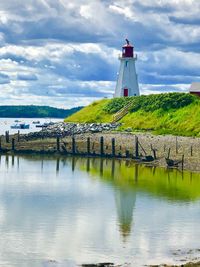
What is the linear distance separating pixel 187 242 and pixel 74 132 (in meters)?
47.8

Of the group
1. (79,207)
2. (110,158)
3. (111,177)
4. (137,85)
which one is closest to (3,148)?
(110,158)

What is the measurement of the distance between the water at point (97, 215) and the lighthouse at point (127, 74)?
38.9 m

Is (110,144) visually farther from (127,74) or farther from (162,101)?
(127,74)

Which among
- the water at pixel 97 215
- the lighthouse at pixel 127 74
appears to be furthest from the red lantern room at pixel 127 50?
the water at pixel 97 215

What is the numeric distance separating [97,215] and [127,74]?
194ft

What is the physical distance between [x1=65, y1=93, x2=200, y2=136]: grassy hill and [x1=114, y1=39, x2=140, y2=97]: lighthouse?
3.44 metres

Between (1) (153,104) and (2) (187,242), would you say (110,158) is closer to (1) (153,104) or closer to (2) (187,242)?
(1) (153,104)

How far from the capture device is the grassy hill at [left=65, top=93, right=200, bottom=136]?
67137 millimetres

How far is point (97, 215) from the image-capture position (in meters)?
31.7

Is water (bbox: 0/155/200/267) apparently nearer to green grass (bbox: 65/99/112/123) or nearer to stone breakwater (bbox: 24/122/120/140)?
stone breakwater (bbox: 24/122/120/140)

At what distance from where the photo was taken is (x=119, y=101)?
85.5m

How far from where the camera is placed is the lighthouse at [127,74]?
8969 centimetres

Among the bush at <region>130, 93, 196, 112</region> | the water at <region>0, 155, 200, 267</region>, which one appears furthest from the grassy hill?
the water at <region>0, 155, 200, 267</region>

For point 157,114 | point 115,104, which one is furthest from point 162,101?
point 115,104
